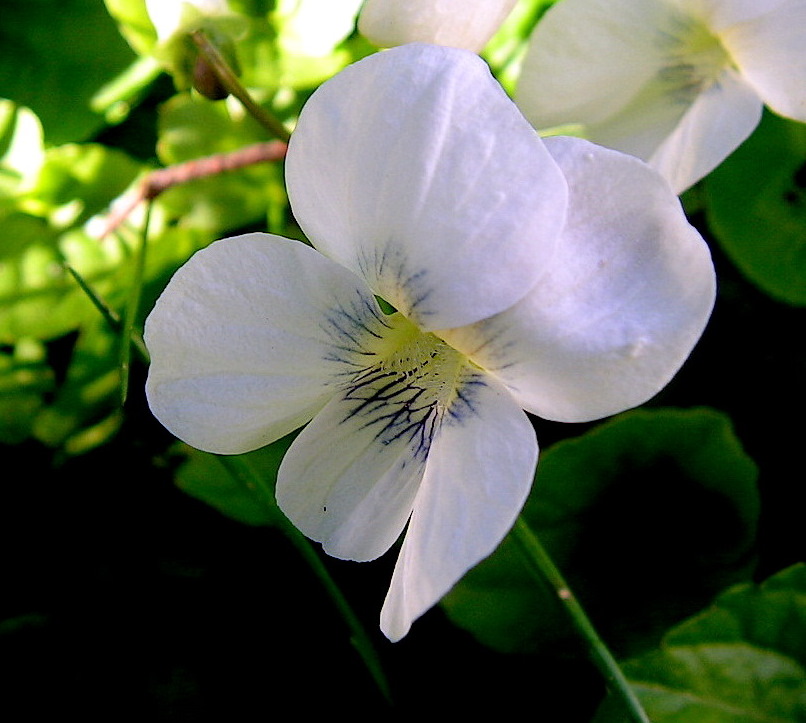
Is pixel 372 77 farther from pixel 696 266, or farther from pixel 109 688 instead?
pixel 109 688

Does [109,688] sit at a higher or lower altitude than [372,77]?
lower

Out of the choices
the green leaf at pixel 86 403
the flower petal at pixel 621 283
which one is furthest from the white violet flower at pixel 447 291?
the green leaf at pixel 86 403

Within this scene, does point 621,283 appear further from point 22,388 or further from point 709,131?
point 22,388

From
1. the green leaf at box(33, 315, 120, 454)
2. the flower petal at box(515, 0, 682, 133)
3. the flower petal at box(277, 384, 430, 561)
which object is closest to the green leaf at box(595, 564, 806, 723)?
the flower petal at box(277, 384, 430, 561)

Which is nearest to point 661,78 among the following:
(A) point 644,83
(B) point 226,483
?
(A) point 644,83

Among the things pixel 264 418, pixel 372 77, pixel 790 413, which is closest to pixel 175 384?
pixel 264 418

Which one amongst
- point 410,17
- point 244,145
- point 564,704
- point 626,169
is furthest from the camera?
point 244,145

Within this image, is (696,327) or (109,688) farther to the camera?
(109,688)
